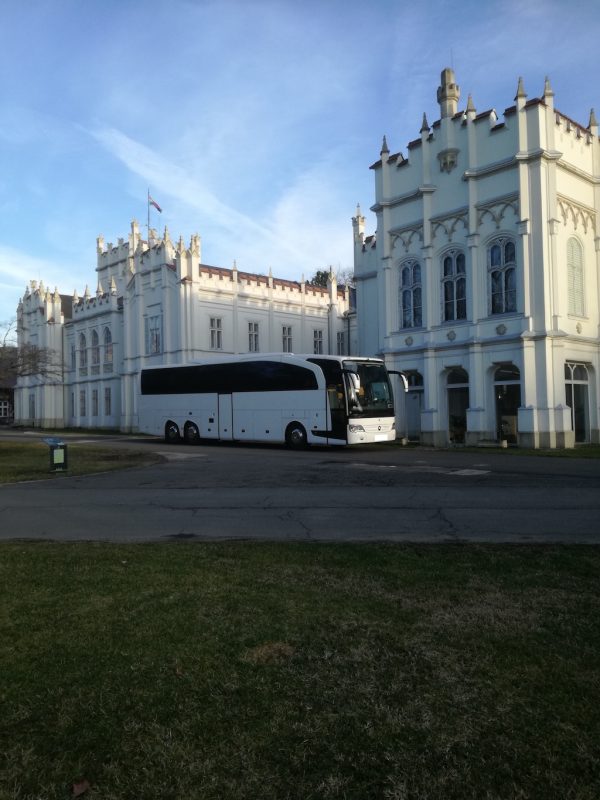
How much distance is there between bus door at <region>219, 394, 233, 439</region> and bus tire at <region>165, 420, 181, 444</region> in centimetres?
359

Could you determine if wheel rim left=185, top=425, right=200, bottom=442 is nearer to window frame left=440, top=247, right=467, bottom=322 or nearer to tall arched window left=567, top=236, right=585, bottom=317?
window frame left=440, top=247, right=467, bottom=322

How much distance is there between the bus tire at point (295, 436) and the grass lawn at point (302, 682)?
20346 millimetres

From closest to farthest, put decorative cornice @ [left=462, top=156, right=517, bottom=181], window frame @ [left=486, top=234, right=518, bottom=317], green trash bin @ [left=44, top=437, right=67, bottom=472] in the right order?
green trash bin @ [left=44, top=437, right=67, bottom=472]
decorative cornice @ [left=462, top=156, right=517, bottom=181]
window frame @ [left=486, top=234, right=518, bottom=317]

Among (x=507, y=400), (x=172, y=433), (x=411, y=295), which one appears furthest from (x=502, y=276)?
(x=172, y=433)

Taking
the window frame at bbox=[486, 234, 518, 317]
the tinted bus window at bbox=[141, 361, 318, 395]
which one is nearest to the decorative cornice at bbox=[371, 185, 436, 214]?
the window frame at bbox=[486, 234, 518, 317]

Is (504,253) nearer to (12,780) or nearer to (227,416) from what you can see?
(227,416)

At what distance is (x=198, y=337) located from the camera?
42.8m

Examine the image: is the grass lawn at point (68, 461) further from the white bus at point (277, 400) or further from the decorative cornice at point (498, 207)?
the decorative cornice at point (498, 207)

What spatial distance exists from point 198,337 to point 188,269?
4426mm

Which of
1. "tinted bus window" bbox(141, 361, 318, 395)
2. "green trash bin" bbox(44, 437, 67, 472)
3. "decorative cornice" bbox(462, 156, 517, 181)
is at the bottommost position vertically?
"green trash bin" bbox(44, 437, 67, 472)

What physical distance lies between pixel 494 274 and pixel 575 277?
3.25 meters

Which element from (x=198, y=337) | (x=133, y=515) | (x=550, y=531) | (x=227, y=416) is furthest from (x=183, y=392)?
(x=550, y=531)

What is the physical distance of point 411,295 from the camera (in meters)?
30.8

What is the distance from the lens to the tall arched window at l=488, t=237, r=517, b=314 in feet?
87.6
